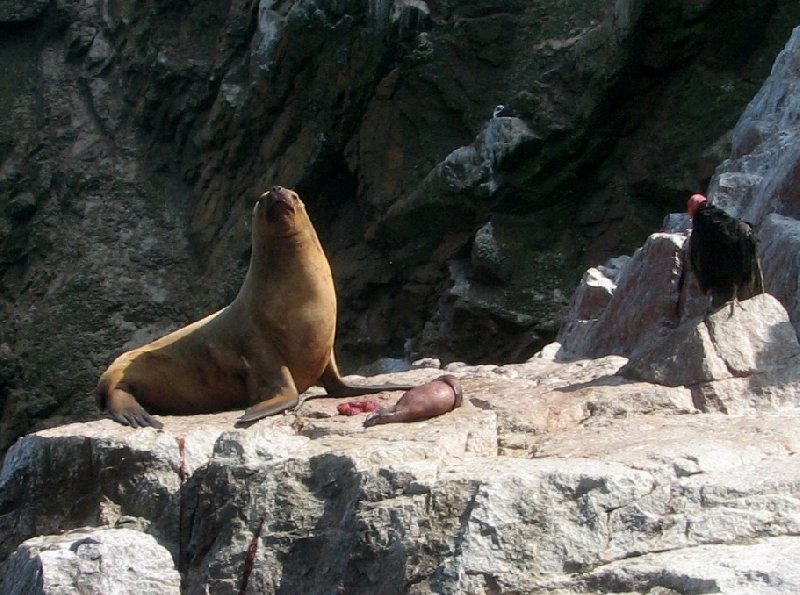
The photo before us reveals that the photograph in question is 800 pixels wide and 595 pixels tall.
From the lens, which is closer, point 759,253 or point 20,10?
point 759,253

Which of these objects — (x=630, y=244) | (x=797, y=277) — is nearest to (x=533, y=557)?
(x=797, y=277)

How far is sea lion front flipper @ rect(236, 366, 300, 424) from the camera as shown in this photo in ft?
19.5

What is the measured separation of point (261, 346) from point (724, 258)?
2.27 m

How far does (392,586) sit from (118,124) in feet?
52.8

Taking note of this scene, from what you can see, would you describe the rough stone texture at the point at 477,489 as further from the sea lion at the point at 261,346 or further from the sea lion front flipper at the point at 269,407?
the sea lion at the point at 261,346

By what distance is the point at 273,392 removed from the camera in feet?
20.2

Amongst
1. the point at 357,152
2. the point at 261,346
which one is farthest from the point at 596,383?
the point at 357,152

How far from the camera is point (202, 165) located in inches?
731

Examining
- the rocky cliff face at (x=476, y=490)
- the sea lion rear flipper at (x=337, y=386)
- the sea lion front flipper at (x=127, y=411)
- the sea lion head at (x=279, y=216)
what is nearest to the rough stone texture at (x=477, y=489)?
the rocky cliff face at (x=476, y=490)

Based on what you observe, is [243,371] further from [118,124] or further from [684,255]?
[118,124]

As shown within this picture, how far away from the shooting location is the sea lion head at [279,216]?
21.2 ft

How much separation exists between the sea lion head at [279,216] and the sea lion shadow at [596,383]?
1605mm

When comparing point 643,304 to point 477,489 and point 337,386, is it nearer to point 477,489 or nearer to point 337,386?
point 337,386

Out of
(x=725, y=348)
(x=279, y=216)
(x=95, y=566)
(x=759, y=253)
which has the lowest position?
(x=95, y=566)
